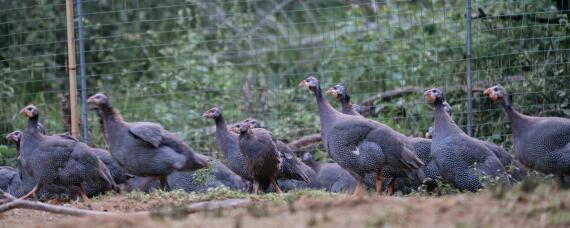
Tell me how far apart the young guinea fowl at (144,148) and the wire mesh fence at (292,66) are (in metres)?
2.52

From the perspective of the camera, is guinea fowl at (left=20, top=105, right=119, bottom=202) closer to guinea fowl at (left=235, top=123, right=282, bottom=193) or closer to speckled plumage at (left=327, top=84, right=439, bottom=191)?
guinea fowl at (left=235, top=123, right=282, bottom=193)

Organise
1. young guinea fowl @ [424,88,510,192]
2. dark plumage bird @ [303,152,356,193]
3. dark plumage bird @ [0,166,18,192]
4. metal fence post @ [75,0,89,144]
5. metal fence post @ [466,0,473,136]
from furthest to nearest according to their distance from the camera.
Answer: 1. metal fence post @ [75,0,89,144]
2. metal fence post @ [466,0,473,136]
3. dark plumage bird @ [0,166,18,192]
4. dark plumage bird @ [303,152,356,193]
5. young guinea fowl @ [424,88,510,192]

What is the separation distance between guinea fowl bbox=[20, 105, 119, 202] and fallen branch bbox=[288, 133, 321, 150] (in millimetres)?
3549

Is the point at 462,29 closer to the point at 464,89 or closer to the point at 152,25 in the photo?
the point at 464,89

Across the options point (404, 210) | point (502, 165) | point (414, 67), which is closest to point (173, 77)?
point (414, 67)

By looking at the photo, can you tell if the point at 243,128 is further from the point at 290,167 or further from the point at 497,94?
the point at 497,94

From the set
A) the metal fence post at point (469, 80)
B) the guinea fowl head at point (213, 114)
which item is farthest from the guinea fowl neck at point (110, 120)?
the metal fence post at point (469, 80)

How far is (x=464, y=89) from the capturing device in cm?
1242

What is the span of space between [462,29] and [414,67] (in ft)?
2.72

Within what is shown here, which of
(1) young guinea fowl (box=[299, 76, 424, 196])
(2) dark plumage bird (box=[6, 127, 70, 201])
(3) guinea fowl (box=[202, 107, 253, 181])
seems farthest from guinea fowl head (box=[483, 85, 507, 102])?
(2) dark plumage bird (box=[6, 127, 70, 201])

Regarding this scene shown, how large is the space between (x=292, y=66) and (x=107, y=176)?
5697 mm

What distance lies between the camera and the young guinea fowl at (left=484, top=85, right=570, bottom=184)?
909 centimetres

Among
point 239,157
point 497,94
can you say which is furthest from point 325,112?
point 497,94

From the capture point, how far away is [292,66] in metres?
15.3
